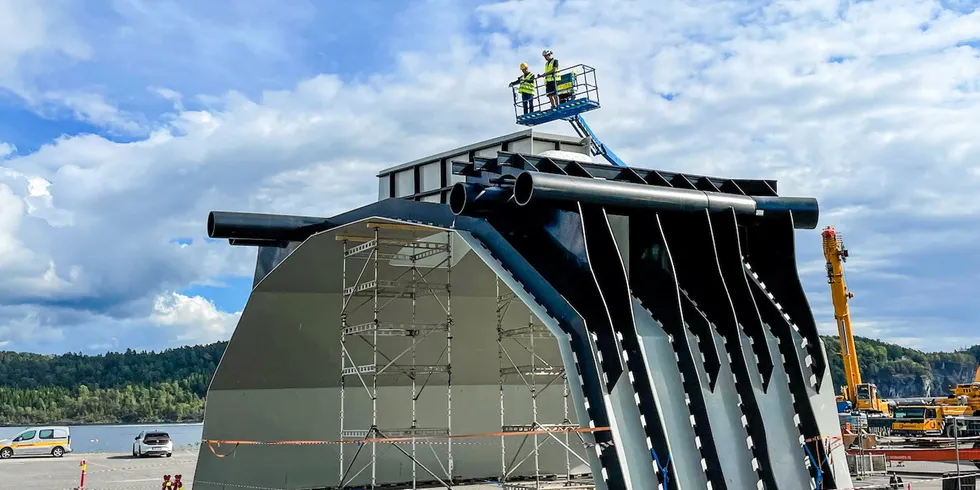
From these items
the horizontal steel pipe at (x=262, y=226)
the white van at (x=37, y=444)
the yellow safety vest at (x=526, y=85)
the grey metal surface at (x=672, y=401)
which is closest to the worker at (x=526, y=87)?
the yellow safety vest at (x=526, y=85)

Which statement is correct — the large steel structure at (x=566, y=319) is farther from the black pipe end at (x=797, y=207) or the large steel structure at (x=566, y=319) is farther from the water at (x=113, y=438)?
the water at (x=113, y=438)

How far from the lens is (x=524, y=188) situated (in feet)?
39.4

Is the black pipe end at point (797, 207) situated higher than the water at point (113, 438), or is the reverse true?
the black pipe end at point (797, 207)

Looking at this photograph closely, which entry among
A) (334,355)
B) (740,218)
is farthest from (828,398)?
(334,355)

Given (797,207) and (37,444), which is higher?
(797,207)

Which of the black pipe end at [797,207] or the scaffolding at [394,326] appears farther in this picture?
the scaffolding at [394,326]

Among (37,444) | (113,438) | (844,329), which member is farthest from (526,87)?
(113,438)

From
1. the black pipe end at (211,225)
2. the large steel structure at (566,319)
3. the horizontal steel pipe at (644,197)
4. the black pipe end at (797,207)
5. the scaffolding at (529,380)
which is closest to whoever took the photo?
the horizontal steel pipe at (644,197)

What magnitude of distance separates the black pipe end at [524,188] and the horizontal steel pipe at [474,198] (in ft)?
3.35

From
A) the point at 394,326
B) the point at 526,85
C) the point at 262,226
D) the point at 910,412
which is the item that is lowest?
the point at 910,412

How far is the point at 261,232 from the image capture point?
16.9 metres

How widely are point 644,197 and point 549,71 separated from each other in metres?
9.62

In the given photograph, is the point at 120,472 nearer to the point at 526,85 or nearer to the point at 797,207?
the point at 526,85

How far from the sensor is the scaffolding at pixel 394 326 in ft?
57.0
